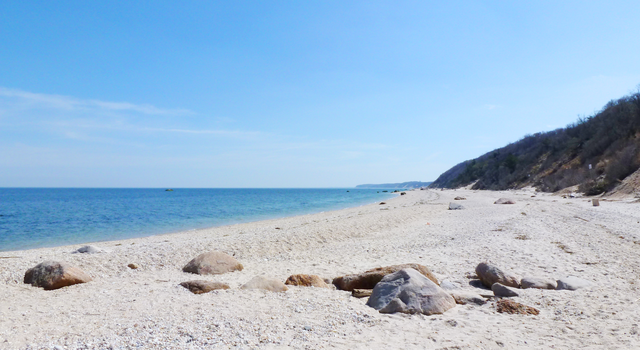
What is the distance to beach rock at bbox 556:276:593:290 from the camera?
19.9ft

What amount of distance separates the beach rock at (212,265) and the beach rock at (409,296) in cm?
375

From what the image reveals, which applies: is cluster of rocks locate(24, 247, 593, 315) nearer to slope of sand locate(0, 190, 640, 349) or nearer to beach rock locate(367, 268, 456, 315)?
beach rock locate(367, 268, 456, 315)

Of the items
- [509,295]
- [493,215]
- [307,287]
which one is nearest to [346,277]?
[307,287]

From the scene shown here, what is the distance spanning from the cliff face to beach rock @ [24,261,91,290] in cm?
2947

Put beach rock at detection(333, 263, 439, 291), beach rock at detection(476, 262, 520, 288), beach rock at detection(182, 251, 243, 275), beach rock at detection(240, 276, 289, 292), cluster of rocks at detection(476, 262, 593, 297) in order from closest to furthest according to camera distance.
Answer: cluster of rocks at detection(476, 262, 593, 297)
beach rock at detection(240, 276, 289, 292)
beach rock at detection(476, 262, 520, 288)
beach rock at detection(333, 263, 439, 291)
beach rock at detection(182, 251, 243, 275)

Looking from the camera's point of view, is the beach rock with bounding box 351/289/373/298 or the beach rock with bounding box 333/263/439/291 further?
the beach rock with bounding box 333/263/439/291

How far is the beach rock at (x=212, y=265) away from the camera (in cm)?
800

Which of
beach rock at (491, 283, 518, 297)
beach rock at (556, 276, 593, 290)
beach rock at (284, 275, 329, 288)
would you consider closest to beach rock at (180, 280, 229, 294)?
beach rock at (284, 275, 329, 288)

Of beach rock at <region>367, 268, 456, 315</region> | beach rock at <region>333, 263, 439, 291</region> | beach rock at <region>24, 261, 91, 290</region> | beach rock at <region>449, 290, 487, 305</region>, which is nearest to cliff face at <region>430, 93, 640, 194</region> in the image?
beach rock at <region>449, 290, 487, 305</region>

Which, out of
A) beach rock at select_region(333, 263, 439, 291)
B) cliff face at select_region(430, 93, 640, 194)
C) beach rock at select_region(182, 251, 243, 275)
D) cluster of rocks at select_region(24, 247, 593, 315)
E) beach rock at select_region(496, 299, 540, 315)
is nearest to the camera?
beach rock at select_region(496, 299, 540, 315)

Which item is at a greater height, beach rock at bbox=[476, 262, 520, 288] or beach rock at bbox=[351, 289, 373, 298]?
beach rock at bbox=[476, 262, 520, 288]

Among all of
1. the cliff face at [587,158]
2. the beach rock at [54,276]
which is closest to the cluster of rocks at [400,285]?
the beach rock at [54,276]

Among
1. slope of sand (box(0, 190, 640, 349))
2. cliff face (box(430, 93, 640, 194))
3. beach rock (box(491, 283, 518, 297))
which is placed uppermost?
cliff face (box(430, 93, 640, 194))

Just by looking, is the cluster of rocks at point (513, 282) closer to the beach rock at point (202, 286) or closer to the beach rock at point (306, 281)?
the beach rock at point (306, 281)
